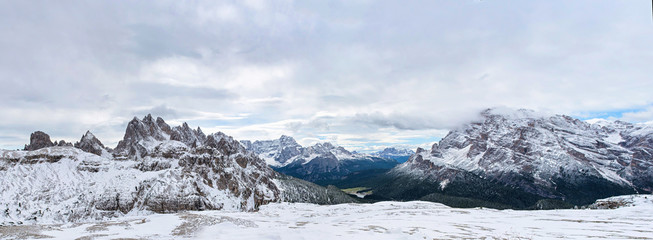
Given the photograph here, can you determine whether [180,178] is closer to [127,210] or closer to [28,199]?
[127,210]

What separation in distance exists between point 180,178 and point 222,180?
2929cm

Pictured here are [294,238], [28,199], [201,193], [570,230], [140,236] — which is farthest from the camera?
[201,193]

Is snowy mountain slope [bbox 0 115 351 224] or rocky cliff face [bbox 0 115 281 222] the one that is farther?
rocky cliff face [bbox 0 115 281 222]

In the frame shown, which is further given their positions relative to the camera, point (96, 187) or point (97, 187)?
point (97, 187)

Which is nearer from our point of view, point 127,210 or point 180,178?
point 127,210

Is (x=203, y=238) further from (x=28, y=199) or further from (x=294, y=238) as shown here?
(x=28, y=199)

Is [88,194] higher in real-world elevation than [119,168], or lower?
lower

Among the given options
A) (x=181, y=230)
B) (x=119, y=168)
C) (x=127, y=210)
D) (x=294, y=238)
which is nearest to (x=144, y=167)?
(x=119, y=168)

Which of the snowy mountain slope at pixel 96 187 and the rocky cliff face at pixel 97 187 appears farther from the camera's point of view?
the rocky cliff face at pixel 97 187

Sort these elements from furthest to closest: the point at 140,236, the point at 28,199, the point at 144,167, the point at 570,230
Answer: the point at 144,167 < the point at 28,199 < the point at 570,230 < the point at 140,236

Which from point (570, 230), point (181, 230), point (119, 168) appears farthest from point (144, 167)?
Result: point (570, 230)

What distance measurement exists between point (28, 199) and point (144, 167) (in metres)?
53.8

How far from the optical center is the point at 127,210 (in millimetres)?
148250

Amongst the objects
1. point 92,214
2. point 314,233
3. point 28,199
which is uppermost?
point 314,233
